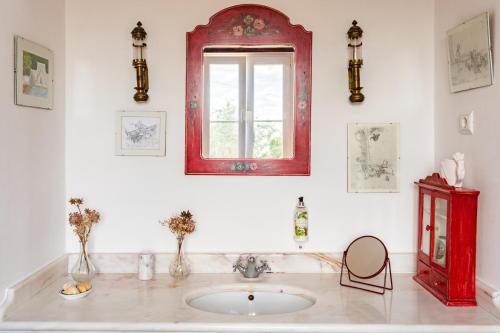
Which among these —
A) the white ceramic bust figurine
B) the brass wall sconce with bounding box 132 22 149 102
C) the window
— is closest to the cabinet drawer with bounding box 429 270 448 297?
the white ceramic bust figurine

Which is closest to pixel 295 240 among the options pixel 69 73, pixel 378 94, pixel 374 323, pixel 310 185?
pixel 310 185

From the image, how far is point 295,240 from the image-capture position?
2139 mm

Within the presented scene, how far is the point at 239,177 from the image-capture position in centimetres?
215

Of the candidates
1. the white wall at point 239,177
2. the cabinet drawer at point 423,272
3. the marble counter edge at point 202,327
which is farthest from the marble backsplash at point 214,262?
the marble counter edge at point 202,327

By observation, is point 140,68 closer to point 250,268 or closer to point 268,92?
point 268,92

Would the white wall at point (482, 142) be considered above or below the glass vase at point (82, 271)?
above

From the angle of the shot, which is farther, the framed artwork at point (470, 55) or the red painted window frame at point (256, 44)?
the red painted window frame at point (256, 44)

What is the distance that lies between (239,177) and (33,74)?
98 centimetres

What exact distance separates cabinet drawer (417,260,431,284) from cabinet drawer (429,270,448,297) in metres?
0.04

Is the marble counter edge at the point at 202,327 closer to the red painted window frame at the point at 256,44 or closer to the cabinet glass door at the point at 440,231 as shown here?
the cabinet glass door at the point at 440,231

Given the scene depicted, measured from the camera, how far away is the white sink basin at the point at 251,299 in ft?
6.33

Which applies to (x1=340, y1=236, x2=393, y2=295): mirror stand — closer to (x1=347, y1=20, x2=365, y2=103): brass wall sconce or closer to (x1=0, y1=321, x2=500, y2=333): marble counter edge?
(x1=0, y1=321, x2=500, y2=333): marble counter edge

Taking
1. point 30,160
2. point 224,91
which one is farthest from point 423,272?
point 30,160

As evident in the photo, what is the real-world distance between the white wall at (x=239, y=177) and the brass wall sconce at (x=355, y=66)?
56 millimetres
